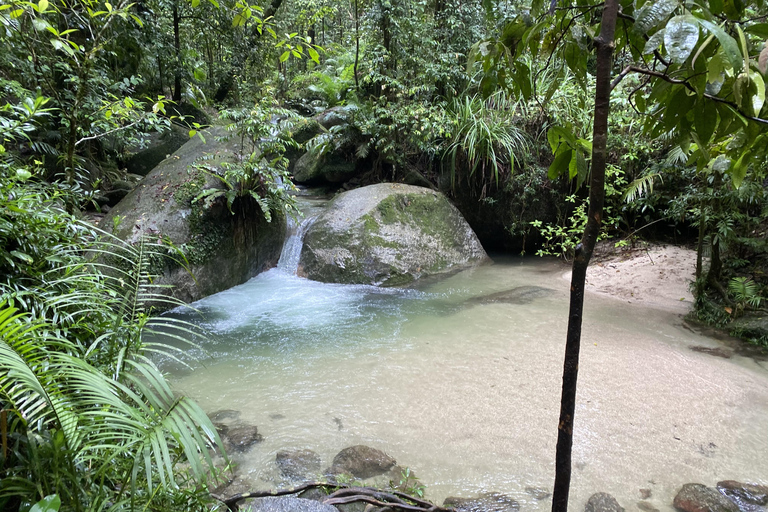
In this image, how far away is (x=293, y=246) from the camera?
21.6 feet

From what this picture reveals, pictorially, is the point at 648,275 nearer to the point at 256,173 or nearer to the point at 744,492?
the point at 744,492

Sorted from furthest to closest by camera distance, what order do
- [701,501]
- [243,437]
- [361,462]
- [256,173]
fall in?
[256,173], [243,437], [361,462], [701,501]

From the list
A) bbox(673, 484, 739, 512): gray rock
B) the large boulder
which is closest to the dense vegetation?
the large boulder

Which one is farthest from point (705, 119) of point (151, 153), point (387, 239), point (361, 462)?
point (151, 153)

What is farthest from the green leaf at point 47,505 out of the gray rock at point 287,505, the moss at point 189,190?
the moss at point 189,190

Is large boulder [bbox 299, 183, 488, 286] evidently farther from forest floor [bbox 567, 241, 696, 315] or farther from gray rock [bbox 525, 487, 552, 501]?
gray rock [bbox 525, 487, 552, 501]

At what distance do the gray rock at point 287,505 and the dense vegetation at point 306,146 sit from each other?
35 centimetres

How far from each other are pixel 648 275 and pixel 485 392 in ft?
12.5

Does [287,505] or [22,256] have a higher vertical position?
[22,256]

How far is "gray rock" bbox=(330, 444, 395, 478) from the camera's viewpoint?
2.21m

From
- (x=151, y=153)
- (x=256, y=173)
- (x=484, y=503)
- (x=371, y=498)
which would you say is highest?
(x=151, y=153)

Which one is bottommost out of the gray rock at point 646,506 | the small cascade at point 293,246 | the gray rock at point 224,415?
the gray rock at point 646,506

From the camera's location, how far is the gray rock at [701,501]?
76.7 inches

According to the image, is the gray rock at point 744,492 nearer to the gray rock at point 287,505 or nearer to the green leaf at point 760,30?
the gray rock at point 287,505
